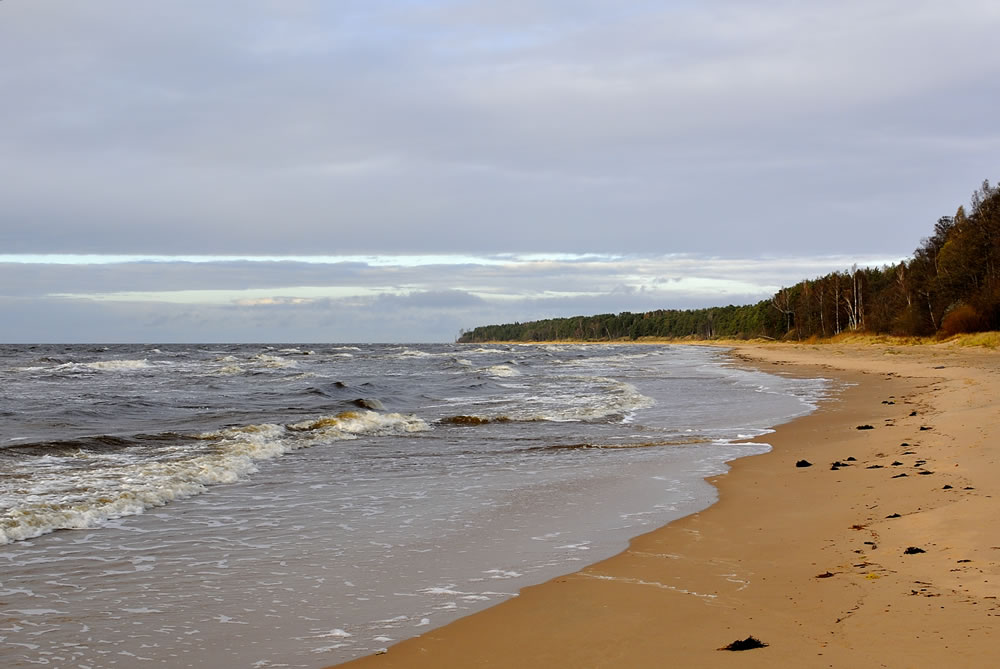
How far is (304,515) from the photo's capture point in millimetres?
8125

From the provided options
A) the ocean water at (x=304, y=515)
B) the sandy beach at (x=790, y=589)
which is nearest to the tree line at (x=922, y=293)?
the ocean water at (x=304, y=515)

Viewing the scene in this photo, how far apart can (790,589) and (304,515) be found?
16.5ft

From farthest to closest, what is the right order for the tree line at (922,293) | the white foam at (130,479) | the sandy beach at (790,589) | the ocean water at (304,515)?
the tree line at (922,293) → the white foam at (130,479) → the ocean water at (304,515) → the sandy beach at (790,589)

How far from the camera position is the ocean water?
4.82 m

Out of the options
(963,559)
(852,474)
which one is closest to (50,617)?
(963,559)

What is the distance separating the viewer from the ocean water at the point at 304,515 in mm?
4816

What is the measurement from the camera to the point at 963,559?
523 cm

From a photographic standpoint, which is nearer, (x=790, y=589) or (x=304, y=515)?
(x=790, y=589)

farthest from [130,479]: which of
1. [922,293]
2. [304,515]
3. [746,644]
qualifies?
[922,293]

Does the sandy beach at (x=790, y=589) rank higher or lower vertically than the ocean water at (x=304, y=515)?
higher

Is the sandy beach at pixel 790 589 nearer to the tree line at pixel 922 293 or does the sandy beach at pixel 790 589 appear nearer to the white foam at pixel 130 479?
the white foam at pixel 130 479

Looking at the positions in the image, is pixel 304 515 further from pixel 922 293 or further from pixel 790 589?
pixel 922 293

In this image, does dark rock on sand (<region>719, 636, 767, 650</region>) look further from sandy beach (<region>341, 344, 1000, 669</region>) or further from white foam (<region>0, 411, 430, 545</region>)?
white foam (<region>0, 411, 430, 545</region>)

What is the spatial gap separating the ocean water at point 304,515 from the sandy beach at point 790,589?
42 cm
